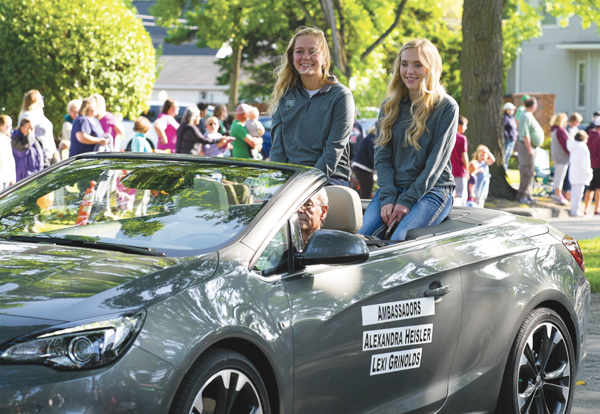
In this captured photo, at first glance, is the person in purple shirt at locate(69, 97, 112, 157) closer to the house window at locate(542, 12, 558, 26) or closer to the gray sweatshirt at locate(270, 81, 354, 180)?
the gray sweatshirt at locate(270, 81, 354, 180)

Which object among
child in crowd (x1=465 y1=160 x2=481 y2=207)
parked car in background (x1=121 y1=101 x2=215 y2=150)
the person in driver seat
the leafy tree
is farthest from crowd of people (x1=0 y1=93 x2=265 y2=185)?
parked car in background (x1=121 y1=101 x2=215 y2=150)

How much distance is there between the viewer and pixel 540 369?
15.2ft

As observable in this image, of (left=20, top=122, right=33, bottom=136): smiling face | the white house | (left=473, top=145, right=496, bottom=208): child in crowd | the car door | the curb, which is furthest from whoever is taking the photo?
the white house

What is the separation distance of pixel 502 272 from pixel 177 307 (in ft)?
6.76

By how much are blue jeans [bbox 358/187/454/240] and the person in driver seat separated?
85 centimetres

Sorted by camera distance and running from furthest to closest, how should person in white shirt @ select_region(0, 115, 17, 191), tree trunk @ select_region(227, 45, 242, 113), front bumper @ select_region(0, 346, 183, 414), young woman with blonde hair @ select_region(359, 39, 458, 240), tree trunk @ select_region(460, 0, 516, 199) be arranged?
tree trunk @ select_region(227, 45, 242, 113) < tree trunk @ select_region(460, 0, 516, 199) < person in white shirt @ select_region(0, 115, 17, 191) < young woman with blonde hair @ select_region(359, 39, 458, 240) < front bumper @ select_region(0, 346, 183, 414)

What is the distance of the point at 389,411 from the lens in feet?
12.5

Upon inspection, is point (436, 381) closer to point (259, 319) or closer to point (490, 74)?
point (259, 319)

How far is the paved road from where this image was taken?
16.8 feet

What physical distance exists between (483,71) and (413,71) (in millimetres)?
11853

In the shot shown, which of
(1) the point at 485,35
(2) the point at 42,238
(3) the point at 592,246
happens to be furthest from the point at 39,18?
(2) the point at 42,238

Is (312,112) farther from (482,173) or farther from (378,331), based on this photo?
(482,173)

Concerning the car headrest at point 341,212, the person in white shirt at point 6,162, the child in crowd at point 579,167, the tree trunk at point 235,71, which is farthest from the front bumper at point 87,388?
the tree trunk at point 235,71

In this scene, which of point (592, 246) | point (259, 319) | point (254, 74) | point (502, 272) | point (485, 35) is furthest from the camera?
point (254, 74)
